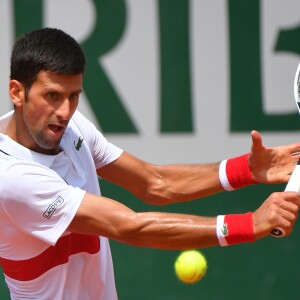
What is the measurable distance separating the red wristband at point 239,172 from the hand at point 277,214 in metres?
0.74

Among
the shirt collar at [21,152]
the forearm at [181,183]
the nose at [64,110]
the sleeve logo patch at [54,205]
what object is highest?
the nose at [64,110]

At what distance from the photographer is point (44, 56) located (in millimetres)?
3703

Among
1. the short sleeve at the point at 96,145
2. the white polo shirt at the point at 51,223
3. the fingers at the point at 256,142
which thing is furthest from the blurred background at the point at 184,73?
the fingers at the point at 256,142

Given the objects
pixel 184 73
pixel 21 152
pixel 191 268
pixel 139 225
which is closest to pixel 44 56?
pixel 21 152

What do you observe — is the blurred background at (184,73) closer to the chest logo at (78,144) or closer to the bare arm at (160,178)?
the bare arm at (160,178)

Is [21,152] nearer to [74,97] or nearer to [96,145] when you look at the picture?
[74,97]

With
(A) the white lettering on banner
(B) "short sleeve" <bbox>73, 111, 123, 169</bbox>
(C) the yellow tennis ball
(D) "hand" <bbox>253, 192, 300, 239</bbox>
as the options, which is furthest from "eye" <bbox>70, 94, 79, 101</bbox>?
(A) the white lettering on banner

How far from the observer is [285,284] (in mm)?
5836

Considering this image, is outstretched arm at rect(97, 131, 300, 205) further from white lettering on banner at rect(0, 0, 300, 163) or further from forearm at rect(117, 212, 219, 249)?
white lettering on banner at rect(0, 0, 300, 163)

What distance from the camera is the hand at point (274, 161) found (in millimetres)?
4098

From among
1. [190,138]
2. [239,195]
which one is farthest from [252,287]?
[190,138]

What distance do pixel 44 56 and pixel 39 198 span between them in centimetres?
57

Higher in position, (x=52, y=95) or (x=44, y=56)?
(x=44, y=56)

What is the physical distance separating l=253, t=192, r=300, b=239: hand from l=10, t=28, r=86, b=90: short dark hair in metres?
0.96
